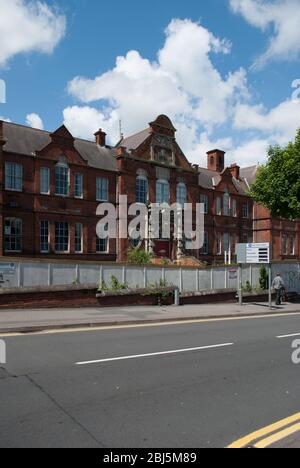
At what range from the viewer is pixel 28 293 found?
17.1 m

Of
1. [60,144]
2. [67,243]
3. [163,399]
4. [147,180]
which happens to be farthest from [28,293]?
[147,180]

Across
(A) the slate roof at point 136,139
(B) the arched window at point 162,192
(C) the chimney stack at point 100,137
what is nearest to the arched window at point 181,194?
(B) the arched window at point 162,192

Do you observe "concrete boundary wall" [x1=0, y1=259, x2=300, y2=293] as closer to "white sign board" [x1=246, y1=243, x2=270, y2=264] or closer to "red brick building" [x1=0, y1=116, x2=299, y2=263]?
"white sign board" [x1=246, y1=243, x2=270, y2=264]

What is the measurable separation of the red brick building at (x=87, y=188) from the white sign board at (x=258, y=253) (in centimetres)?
1339

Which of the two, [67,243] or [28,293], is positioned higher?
[67,243]

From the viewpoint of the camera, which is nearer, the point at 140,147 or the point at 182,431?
the point at 182,431

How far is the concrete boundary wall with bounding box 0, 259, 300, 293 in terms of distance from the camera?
1761 cm

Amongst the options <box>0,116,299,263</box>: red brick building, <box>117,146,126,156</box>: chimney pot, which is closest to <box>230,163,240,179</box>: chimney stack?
<box>0,116,299,263</box>: red brick building

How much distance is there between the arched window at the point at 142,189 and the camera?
3664 cm

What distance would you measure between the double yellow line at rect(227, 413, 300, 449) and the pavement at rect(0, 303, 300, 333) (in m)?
8.72

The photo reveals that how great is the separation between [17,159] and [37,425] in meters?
27.0

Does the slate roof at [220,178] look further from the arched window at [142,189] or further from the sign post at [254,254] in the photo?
the sign post at [254,254]

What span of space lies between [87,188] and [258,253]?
15700mm
